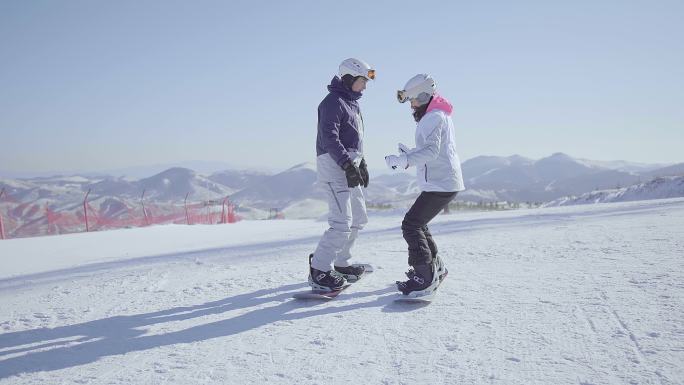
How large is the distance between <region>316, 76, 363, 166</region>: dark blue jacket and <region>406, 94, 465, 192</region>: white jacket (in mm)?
688

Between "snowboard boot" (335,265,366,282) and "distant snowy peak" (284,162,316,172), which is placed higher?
"distant snowy peak" (284,162,316,172)

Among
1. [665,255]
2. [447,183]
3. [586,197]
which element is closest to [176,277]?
[447,183]

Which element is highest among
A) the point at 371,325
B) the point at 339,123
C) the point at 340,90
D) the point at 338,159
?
the point at 340,90

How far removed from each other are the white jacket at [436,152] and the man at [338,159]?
0.60m

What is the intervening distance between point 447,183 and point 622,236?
4.19 meters

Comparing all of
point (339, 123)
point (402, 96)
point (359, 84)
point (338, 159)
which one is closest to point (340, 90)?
point (359, 84)

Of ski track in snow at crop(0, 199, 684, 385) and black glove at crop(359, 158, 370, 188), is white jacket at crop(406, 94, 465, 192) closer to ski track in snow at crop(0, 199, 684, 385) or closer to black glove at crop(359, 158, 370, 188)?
black glove at crop(359, 158, 370, 188)

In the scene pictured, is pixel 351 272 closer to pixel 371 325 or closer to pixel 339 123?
pixel 371 325

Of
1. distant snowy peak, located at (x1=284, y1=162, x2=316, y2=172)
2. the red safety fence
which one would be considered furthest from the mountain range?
the red safety fence

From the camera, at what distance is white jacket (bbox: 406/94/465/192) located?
3.88 metres

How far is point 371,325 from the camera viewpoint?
10.6 feet

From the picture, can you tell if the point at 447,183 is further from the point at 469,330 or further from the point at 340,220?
the point at 469,330

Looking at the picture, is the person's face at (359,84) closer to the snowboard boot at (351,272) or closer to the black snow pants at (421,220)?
the black snow pants at (421,220)

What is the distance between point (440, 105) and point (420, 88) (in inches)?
9.9
